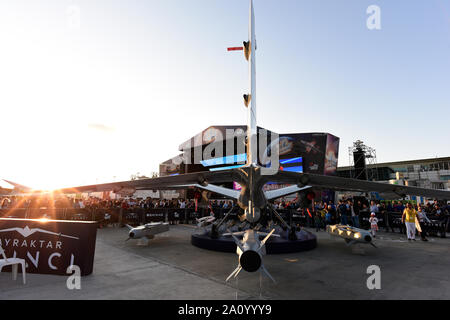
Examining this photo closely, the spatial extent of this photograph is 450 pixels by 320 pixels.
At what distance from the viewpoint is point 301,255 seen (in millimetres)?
8242

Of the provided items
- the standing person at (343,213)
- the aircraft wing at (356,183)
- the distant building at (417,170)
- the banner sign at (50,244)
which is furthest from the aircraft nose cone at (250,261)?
the distant building at (417,170)

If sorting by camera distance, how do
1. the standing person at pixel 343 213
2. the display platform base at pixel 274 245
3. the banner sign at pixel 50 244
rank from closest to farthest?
the banner sign at pixel 50 244 → the display platform base at pixel 274 245 → the standing person at pixel 343 213

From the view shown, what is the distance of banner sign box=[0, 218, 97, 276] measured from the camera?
5.72 m

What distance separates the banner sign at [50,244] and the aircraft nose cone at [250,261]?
4313 millimetres

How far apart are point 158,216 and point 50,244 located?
13059 mm

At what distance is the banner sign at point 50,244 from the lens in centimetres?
572

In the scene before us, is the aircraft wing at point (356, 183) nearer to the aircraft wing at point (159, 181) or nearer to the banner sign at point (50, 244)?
the aircraft wing at point (159, 181)

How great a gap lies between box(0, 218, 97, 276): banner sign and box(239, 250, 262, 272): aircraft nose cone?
4.31 m

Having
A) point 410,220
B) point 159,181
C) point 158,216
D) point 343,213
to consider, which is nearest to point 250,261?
point 159,181

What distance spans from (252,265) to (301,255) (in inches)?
213

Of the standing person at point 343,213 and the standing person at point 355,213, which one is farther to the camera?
the standing person at point 343,213

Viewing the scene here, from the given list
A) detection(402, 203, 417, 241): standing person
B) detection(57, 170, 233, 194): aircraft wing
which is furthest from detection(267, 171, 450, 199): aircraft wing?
detection(402, 203, 417, 241): standing person

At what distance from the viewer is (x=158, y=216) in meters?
18.6

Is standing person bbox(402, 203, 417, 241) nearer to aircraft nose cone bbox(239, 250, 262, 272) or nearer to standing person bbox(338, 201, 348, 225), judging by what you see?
standing person bbox(338, 201, 348, 225)
